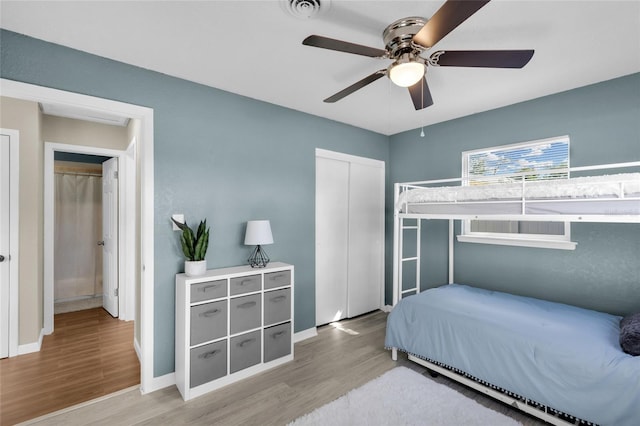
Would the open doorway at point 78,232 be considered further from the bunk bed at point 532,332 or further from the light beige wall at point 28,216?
the bunk bed at point 532,332

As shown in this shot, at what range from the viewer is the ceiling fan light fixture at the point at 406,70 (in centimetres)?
160

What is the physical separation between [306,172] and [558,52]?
2374mm

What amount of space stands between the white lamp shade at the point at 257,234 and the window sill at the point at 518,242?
7.27ft

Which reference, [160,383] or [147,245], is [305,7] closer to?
[147,245]

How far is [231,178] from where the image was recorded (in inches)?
113

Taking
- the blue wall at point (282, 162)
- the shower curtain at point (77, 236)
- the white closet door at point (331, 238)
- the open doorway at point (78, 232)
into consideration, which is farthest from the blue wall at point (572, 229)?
the shower curtain at point (77, 236)

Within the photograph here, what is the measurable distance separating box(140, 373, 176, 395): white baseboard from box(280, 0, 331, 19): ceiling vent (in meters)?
2.82

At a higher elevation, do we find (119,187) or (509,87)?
(509,87)

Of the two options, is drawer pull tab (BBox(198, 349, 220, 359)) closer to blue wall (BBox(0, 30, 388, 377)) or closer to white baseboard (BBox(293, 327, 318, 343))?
blue wall (BBox(0, 30, 388, 377))

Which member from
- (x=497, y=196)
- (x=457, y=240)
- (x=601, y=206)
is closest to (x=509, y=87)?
(x=497, y=196)

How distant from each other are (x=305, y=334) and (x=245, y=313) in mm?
1077

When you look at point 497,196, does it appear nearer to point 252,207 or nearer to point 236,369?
point 252,207

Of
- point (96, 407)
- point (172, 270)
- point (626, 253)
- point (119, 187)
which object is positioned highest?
point (119, 187)

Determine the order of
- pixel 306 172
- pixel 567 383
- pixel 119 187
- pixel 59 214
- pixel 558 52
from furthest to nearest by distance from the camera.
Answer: pixel 59 214 < pixel 119 187 < pixel 306 172 < pixel 558 52 < pixel 567 383
